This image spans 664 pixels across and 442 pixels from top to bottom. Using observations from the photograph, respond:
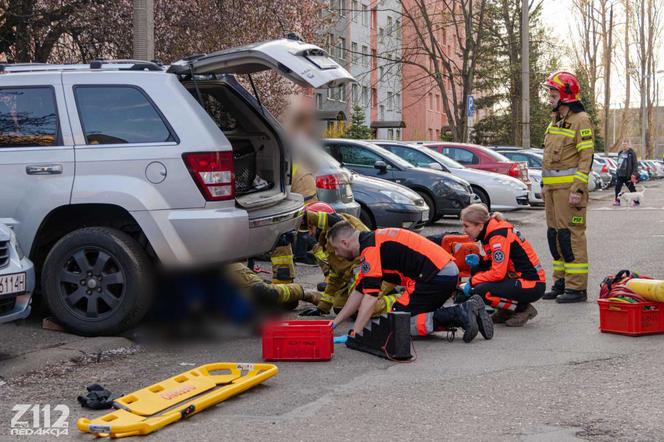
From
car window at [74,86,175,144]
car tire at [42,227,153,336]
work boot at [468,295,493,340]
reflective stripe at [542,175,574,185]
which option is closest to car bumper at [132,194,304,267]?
car tire at [42,227,153,336]

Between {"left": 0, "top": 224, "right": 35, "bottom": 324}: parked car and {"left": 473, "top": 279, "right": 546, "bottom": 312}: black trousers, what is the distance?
3.59 meters

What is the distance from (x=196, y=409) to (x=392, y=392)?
1.20 m

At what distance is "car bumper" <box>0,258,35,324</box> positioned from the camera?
6.75m

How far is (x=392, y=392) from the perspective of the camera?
585cm

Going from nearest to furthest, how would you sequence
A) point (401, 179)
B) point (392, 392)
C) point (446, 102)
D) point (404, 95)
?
point (392, 392)
point (401, 179)
point (446, 102)
point (404, 95)

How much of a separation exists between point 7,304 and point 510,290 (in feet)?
12.9

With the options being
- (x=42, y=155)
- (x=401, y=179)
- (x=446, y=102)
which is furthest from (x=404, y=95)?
(x=42, y=155)

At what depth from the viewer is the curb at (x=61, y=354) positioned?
6.59m

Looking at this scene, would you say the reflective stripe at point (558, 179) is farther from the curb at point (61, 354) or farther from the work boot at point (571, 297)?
the curb at point (61, 354)

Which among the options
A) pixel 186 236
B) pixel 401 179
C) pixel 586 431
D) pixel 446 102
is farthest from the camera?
pixel 446 102

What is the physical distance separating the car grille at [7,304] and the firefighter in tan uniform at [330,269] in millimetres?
Answer: 2679

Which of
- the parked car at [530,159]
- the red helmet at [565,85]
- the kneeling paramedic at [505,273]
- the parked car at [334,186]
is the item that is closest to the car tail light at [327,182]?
the parked car at [334,186]

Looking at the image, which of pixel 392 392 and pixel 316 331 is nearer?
pixel 392 392

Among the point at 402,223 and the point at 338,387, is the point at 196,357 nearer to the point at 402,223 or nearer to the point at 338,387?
the point at 338,387
